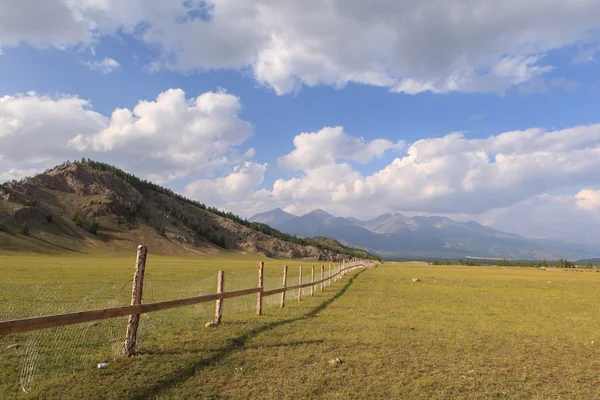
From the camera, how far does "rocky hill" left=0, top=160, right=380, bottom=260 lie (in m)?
118

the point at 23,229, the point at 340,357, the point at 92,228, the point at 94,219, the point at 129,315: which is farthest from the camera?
the point at 94,219

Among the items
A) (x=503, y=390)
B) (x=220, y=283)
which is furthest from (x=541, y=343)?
(x=220, y=283)

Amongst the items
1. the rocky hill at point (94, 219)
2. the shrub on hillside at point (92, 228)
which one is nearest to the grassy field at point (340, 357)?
the rocky hill at point (94, 219)

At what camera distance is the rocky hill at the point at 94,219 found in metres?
118

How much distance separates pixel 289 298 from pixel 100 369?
14.7m

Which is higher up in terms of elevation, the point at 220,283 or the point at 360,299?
the point at 220,283

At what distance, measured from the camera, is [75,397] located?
6.35 metres

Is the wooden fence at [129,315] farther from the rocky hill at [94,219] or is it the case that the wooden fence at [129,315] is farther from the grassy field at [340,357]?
the rocky hill at [94,219]

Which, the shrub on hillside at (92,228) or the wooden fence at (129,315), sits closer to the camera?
the wooden fence at (129,315)

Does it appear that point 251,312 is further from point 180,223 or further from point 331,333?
point 180,223

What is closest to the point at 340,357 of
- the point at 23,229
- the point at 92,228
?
the point at 23,229

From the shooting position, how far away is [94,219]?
14700 cm

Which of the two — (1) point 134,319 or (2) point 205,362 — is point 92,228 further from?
(2) point 205,362

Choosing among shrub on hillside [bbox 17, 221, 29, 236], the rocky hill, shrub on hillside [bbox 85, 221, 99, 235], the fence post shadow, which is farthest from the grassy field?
shrub on hillside [bbox 85, 221, 99, 235]
